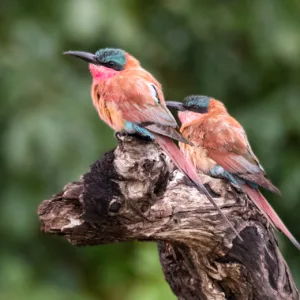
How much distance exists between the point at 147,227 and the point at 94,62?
0.77 m

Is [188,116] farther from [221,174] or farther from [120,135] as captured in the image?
[120,135]

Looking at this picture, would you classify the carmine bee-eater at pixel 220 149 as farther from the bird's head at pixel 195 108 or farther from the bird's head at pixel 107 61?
the bird's head at pixel 107 61

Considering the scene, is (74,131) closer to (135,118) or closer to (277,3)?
(277,3)

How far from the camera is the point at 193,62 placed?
21.8 ft

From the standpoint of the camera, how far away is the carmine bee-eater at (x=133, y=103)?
3.42 meters

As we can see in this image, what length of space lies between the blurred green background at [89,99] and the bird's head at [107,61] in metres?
1.45

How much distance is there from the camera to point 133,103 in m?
3.58

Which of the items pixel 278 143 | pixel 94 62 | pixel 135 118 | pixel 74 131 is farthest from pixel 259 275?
pixel 278 143

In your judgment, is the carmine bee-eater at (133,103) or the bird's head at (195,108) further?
the bird's head at (195,108)

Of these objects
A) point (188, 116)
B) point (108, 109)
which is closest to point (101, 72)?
point (108, 109)

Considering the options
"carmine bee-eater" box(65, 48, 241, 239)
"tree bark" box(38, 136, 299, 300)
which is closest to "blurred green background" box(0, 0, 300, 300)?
"carmine bee-eater" box(65, 48, 241, 239)

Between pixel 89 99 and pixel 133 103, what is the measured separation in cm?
223

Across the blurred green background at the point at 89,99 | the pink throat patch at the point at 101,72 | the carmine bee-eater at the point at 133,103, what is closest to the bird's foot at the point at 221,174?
the carmine bee-eater at the point at 133,103

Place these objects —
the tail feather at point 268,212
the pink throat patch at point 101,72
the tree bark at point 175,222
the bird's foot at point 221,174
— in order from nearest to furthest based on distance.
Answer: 1. the tree bark at point 175,222
2. the tail feather at point 268,212
3. the bird's foot at point 221,174
4. the pink throat patch at point 101,72
